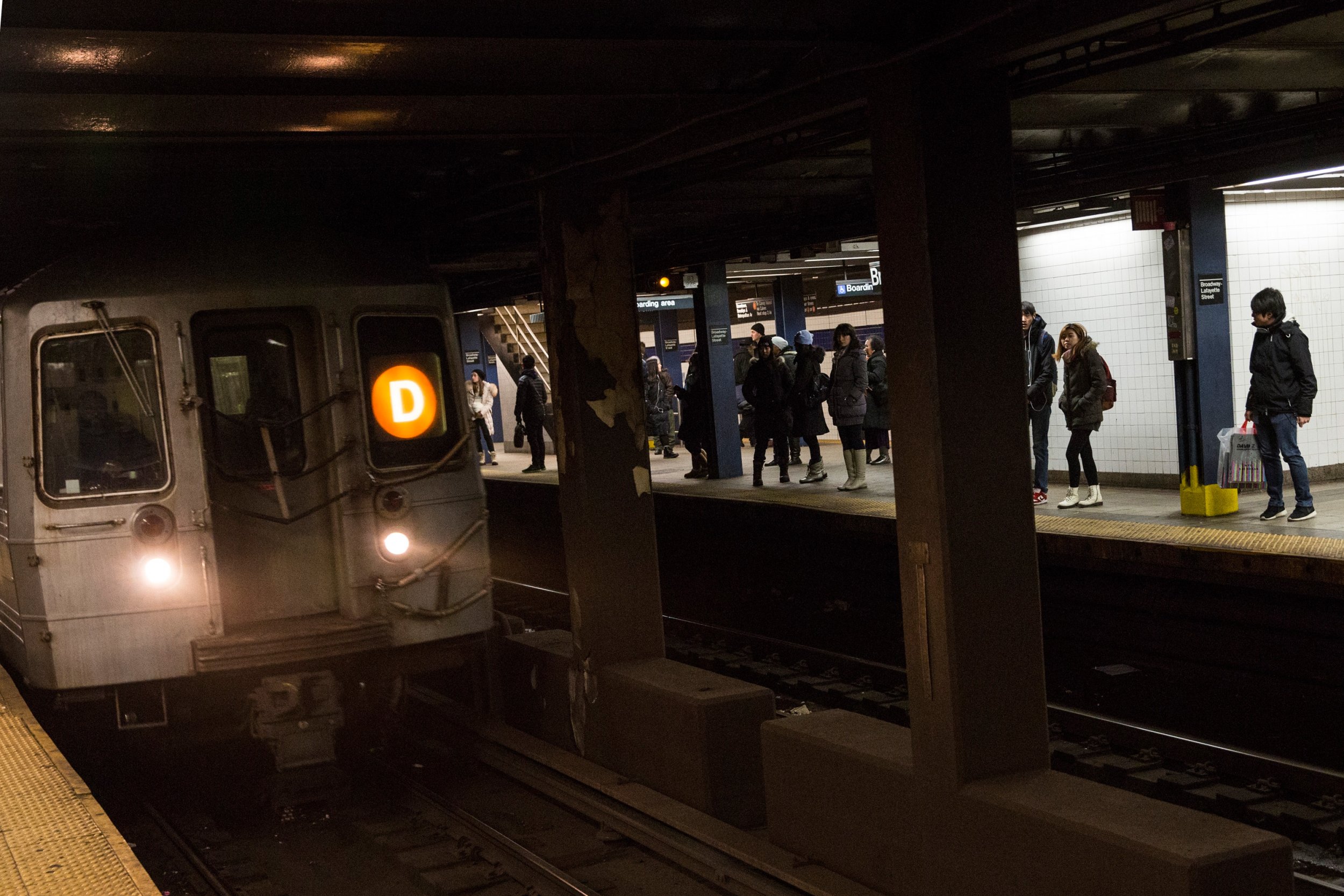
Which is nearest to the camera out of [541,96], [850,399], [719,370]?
[541,96]

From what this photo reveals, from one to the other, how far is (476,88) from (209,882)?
13.5 feet

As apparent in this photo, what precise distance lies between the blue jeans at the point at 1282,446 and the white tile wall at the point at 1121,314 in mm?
3035

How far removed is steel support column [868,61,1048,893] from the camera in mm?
5059

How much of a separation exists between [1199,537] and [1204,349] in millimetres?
A: 3194

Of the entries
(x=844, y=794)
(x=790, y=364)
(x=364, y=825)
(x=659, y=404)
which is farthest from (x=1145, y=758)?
(x=659, y=404)

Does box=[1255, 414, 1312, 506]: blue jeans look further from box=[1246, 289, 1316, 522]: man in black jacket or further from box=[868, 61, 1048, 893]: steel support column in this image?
box=[868, 61, 1048, 893]: steel support column

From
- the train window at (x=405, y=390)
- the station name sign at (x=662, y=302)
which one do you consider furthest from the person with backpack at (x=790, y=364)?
the train window at (x=405, y=390)

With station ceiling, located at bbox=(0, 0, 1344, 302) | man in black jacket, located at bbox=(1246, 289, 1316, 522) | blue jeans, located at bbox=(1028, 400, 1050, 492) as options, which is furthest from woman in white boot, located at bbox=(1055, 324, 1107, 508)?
station ceiling, located at bbox=(0, 0, 1344, 302)

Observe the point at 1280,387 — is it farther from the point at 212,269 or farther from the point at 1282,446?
the point at 212,269

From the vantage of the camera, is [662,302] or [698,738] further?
[662,302]

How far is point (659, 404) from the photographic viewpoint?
2375cm

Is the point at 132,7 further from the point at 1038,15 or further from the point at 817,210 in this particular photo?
the point at 817,210

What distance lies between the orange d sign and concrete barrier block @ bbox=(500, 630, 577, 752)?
5.29 ft

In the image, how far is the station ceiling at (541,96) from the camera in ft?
16.7
